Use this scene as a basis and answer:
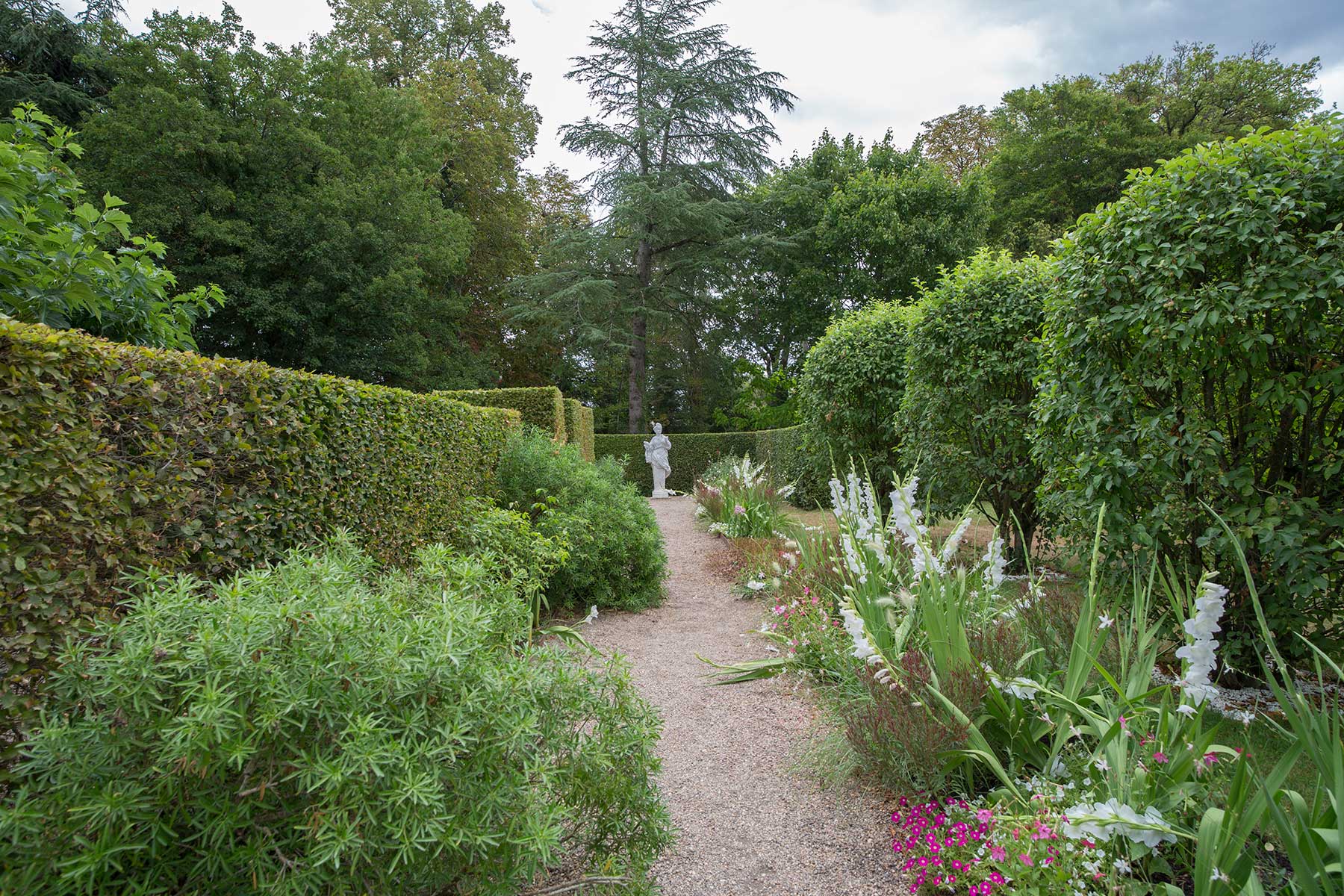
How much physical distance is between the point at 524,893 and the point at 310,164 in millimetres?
18154

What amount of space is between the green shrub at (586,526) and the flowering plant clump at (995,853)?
3.54 m

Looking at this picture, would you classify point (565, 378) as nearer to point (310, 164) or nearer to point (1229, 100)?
point (310, 164)

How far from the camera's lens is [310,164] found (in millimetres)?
15836

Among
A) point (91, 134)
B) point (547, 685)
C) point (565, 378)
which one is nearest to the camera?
point (547, 685)

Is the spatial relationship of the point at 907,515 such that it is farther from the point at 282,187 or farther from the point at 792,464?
the point at 282,187

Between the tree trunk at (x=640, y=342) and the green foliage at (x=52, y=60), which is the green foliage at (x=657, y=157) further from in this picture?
the green foliage at (x=52, y=60)

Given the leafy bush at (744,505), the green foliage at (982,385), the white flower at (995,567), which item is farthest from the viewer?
the leafy bush at (744,505)

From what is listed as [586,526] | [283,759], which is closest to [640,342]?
[586,526]

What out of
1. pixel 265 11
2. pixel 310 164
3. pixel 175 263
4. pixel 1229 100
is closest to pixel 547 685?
pixel 175 263

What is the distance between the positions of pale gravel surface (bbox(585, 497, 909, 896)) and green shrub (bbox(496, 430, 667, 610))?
93cm

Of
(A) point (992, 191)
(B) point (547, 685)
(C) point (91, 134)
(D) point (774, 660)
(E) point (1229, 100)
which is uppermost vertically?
(E) point (1229, 100)

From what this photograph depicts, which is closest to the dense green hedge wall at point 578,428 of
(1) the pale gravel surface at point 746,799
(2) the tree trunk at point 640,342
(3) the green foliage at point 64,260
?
(2) the tree trunk at point 640,342

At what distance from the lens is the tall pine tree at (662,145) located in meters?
20.7

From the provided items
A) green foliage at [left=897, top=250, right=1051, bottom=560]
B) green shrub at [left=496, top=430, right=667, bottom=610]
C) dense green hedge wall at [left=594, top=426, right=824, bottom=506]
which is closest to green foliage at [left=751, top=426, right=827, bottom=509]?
dense green hedge wall at [left=594, top=426, right=824, bottom=506]
